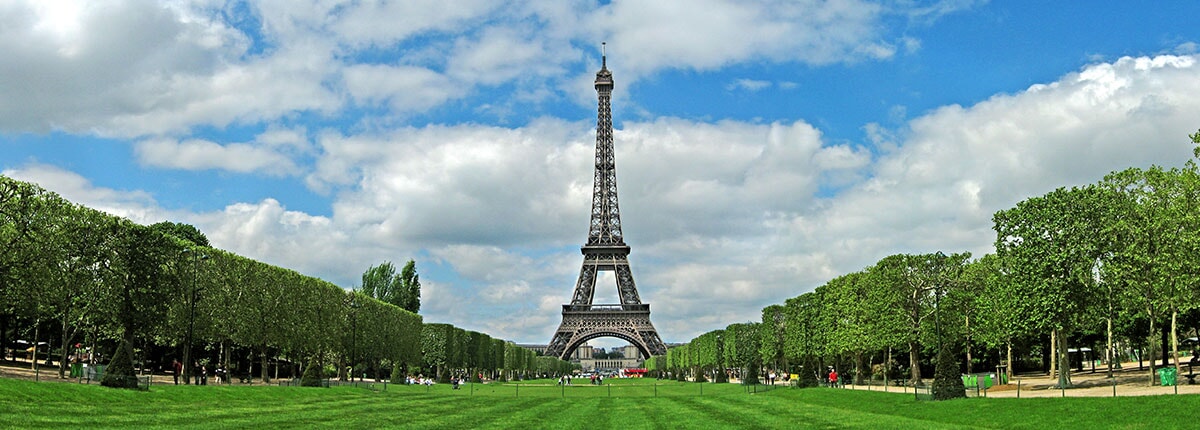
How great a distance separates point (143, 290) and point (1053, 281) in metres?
46.4

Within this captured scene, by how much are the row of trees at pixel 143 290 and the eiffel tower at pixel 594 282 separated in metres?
67.0

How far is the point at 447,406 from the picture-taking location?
1839 inches

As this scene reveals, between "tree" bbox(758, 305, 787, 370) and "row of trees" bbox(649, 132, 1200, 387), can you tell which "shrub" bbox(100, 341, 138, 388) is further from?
"tree" bbox(758, 305, 787, 370)

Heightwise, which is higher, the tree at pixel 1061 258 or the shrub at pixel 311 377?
the tree at pixel 1061 258

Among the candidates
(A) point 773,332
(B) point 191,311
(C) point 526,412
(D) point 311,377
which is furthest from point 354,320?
(A) point 773,332

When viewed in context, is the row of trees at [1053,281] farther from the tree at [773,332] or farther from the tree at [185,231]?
the tree at [185,231]

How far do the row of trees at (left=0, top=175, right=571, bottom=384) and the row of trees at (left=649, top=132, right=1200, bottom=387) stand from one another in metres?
36.2

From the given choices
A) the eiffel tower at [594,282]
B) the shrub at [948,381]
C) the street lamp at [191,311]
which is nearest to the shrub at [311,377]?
the street lamp at [191,311]

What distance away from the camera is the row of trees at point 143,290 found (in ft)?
146

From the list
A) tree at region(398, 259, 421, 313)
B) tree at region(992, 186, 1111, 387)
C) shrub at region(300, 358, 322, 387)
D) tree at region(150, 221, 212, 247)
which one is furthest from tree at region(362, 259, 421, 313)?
tree at region(992, 186, 1111, 387)

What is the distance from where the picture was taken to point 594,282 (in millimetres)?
149625

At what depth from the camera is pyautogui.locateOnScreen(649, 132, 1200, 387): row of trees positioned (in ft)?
143

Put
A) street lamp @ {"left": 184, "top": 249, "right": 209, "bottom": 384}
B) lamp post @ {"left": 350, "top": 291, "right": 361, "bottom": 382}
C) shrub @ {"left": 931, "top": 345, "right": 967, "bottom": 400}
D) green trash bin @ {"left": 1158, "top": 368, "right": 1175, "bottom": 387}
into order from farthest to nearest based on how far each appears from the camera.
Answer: lamp post @ {"left": 350, "top": 291, "right": 361, "bottom": 382}
street lamp @ {"left": 184, "top": 249, "right": 209, "bottom": 384}
shrub @ {"left": 931, "top": 345, "right": 967, "bottom": 400}
green trash bin @ {"left": 1158, "top": 368, "right": 1175, "bottom": 387}

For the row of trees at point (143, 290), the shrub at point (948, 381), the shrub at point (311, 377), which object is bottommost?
the shrub at point (311, 377)
